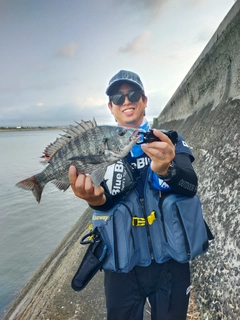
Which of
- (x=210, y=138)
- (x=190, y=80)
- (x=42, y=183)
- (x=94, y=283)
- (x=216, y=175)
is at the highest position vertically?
(x=190, y=80)

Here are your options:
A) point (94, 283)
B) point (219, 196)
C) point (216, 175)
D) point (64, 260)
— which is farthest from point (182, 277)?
point (64, 260)

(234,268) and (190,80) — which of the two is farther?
(190,80)

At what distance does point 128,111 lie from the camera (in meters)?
3.01

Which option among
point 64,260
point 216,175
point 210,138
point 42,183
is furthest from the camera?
point 64,260

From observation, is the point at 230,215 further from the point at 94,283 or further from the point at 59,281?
the point at 59,281

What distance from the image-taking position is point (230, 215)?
3.11m

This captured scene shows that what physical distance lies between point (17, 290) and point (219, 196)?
578cm

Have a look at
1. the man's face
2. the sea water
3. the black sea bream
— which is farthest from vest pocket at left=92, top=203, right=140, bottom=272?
the sea water

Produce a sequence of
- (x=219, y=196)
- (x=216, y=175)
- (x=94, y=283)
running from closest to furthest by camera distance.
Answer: (x=219, y=196), (x=216, y=175), (x=94, y=283)

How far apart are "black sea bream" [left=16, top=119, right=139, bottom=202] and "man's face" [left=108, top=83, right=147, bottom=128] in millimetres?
417

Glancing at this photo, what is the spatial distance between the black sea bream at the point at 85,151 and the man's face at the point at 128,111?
417 mm

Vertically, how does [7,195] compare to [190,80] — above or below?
below

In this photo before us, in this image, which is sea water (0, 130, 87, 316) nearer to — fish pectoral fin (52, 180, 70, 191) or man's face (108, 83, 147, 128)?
fish pectoral fin (52, 180, 70, 191)

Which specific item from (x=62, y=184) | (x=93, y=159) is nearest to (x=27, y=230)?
(x=62, y=184)
